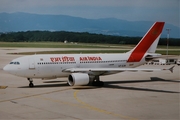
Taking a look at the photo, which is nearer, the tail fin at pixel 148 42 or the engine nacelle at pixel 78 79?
the engine nacelle at pixel 78 79

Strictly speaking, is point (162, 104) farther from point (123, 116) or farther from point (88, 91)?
point (88, 91)

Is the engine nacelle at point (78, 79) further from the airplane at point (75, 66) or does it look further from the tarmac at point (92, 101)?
the tarmac at point (92, 101)

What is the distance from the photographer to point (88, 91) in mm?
32000

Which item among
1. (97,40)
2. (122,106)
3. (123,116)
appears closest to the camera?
(123,116)

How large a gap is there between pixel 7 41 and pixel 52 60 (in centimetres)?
16338

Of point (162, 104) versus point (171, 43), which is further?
point (171, 43)

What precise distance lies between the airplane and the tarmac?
1.27 m

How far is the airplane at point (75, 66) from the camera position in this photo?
110 feet

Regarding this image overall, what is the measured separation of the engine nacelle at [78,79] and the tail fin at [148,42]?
9017 mm

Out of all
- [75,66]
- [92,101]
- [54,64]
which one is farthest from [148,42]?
[92,101]

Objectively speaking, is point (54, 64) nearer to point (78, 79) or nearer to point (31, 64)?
point (31, 64)

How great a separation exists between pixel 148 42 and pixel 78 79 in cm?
1255

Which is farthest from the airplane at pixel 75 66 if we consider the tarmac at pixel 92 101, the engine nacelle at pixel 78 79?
the tarmac at pixel 92 101

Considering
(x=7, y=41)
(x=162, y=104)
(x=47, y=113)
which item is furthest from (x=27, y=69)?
(x=7, y=41)
